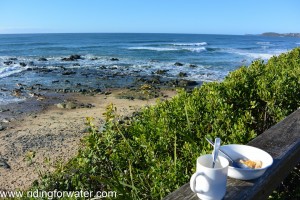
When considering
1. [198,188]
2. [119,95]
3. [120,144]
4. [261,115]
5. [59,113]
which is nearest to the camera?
[198,188]

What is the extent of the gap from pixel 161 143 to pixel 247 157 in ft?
2.77

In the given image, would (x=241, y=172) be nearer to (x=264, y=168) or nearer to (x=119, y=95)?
(x=264, y=168)

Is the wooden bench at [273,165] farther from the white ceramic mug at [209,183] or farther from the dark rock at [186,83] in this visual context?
the dark rock at [186,83]

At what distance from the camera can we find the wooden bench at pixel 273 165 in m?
1.31

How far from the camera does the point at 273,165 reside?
1.58 m

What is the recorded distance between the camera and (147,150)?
2334 millimetres

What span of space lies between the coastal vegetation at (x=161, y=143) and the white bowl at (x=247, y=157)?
401 mm

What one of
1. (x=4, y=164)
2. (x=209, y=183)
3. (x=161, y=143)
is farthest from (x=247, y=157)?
(x=4, y=164)

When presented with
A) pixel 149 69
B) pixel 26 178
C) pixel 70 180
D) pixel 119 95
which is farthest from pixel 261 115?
pixel 149 69

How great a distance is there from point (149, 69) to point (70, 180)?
77.5ft

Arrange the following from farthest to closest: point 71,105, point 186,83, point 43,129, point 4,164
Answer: point 186,83 → point 71,105 → point 43,129 → point 4,164

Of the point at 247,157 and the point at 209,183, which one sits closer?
the point at 209,183

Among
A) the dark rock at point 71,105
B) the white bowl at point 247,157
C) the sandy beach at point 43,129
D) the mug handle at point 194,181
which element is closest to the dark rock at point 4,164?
the sandy beach at point 43,129

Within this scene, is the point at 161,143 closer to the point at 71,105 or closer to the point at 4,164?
the point at 4,164
